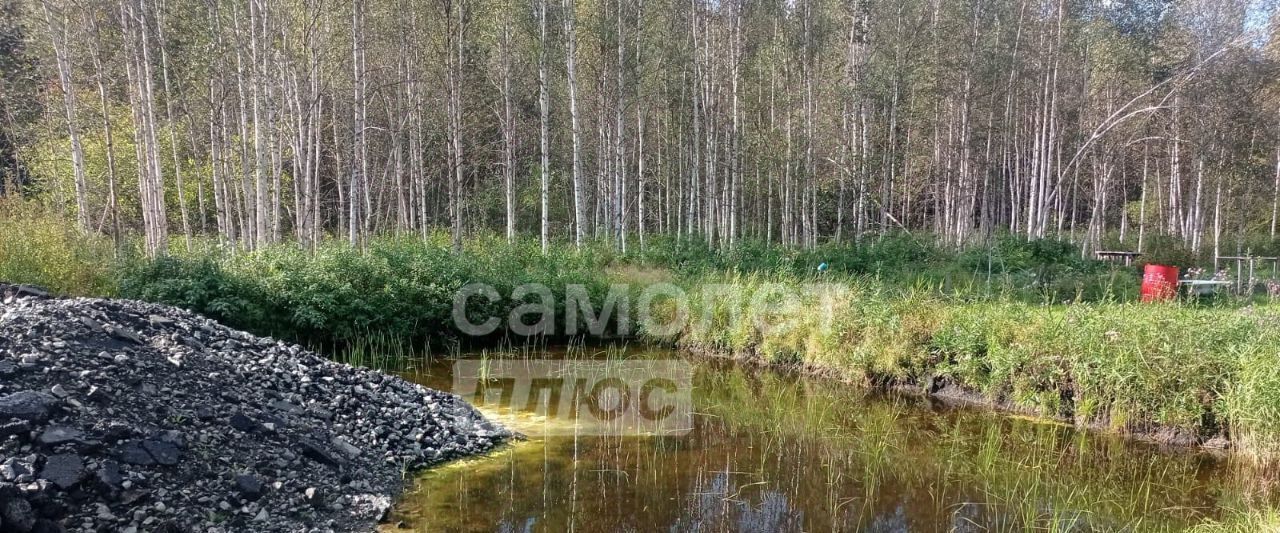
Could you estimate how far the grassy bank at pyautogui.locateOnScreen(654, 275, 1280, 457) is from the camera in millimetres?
6414

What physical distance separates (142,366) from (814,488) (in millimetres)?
5030

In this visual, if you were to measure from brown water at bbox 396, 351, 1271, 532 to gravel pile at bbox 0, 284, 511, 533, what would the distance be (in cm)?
53

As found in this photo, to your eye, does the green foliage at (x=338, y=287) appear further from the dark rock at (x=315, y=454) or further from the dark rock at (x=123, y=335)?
the dark rock at (x=315, y=454)

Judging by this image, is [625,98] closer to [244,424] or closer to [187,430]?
[244,424]

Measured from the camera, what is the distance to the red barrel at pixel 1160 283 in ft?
35.3

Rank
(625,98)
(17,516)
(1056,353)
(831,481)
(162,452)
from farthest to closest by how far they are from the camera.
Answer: (625,98)
(1056,353)
(831,481)
(162,452)
(17,516)

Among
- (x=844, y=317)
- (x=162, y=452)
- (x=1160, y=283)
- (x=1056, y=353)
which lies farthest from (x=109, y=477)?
(x=1160, y=283)

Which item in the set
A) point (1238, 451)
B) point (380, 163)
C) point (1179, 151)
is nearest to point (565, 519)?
point (1238, 451)

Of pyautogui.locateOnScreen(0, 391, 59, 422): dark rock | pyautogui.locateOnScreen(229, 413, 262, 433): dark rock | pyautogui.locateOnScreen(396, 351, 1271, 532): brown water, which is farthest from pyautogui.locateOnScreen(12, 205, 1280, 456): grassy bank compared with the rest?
pyautogui.locateOnScreen(0, 391, 59, 422): dark rock

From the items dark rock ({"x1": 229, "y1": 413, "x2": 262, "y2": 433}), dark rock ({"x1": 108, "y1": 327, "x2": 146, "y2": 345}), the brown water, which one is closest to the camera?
the brown water

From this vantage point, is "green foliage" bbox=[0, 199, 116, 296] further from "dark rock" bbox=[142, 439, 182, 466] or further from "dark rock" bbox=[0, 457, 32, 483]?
"dark rock" bbox=[0, 457, 32, 483]

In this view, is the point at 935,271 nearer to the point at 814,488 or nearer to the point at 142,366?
the point at 814,488

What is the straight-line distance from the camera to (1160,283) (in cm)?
1108

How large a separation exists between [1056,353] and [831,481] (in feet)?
10.5
